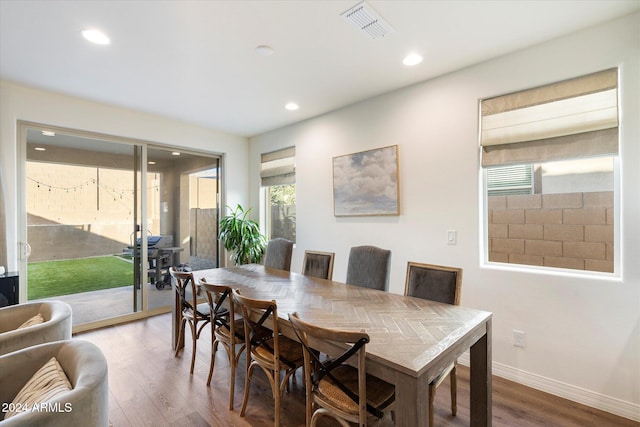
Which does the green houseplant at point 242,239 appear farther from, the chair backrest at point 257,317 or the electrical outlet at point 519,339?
the electrical outlet at point 519,339

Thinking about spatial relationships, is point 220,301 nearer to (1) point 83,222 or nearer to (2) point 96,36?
(2) point 96,36

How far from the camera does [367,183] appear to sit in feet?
11.6

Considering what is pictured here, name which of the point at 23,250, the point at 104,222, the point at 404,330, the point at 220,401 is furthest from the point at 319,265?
the point at 23,250

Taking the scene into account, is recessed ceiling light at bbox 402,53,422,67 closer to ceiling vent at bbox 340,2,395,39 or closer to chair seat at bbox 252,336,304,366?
ceiling vent at bbox 340,2,395,39

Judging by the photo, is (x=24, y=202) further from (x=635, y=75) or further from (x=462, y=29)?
(x=635, y=75)

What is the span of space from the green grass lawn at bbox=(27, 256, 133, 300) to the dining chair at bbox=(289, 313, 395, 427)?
3641mm

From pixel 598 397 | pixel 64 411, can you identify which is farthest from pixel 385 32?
pixel 598 397

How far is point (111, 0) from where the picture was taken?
1.91 meters

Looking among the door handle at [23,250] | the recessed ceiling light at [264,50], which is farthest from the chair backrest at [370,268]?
the door handle at [23,250]

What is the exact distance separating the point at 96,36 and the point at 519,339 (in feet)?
13.7

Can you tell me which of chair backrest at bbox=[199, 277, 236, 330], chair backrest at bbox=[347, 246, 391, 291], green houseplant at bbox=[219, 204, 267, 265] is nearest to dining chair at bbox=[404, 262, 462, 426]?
chair backrest at bbox=[347, 246, 391, 291]

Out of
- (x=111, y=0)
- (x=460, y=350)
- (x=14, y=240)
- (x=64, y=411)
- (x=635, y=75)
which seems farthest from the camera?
(x=14, y=240)

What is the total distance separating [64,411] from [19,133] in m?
3.68

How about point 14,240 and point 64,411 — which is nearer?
point 64,411
